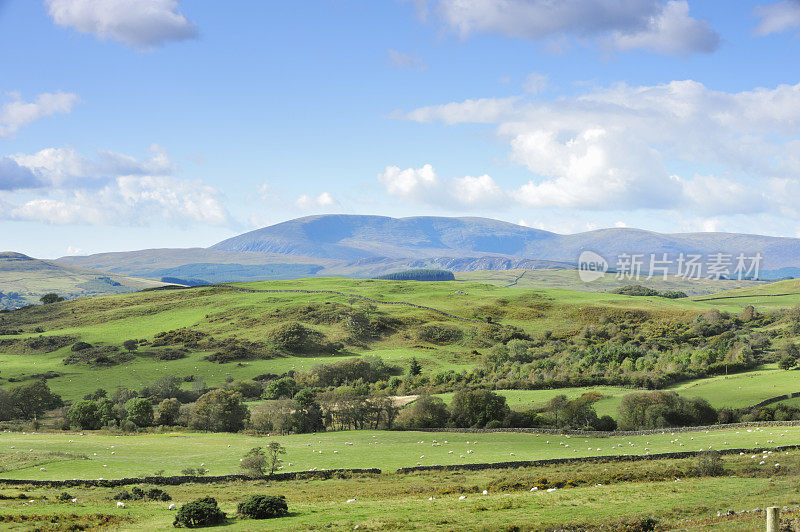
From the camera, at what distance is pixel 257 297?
563ft

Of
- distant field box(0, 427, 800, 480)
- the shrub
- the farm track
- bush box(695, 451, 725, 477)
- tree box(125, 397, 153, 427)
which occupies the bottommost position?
tree box(125, 397, 153, 427)

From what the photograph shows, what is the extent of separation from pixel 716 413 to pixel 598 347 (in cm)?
4903

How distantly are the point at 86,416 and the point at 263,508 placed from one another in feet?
169

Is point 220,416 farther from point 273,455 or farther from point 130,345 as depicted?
point 130,345

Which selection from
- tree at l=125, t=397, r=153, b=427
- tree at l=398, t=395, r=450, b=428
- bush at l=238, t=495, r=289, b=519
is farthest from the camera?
tree at l=125, t=397, r=153, b=427

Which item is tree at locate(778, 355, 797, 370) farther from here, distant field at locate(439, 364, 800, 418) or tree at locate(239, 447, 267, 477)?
tree at locate(239, 447, 267, 477)

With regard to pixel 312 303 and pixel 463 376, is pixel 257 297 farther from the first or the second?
pixel 463 376

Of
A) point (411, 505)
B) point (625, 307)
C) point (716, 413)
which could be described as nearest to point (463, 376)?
point (716, 413)

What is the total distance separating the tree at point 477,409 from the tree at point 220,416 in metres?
22.9

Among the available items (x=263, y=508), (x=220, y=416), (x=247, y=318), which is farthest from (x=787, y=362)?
(x=247, y=318)

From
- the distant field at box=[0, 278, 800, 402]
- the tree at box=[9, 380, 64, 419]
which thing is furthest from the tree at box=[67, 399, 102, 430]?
the distant field at box=[0, 278, 800, 402]

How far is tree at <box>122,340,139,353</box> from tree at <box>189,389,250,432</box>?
53137 millimetres

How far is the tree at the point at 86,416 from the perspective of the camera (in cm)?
7250

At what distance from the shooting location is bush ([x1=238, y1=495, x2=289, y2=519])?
29734mm
